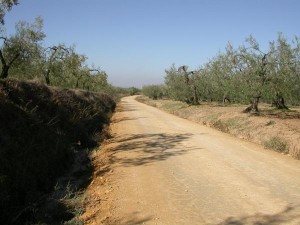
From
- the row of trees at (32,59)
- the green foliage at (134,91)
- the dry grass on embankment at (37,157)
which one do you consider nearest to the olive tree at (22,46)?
the row of trees at (32,59)

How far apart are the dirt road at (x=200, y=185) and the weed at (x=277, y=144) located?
0.57 m

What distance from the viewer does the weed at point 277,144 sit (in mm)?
14742

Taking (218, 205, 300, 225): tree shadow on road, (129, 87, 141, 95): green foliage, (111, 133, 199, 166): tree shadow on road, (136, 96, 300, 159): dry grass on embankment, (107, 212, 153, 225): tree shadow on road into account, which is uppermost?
(129, 87, 141, 95): green foliage

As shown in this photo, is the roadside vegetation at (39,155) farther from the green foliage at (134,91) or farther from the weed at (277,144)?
the green foliage at (134,91)

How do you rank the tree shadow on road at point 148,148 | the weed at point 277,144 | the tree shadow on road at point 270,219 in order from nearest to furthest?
the tree shadow on road at point 270,219 → the tree shadow on road at point 148,148 → the weed at point 277,144

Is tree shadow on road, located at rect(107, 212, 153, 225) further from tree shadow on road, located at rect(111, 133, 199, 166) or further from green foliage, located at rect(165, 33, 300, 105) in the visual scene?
green foliage, located at rect(165, 33, 300, 105)

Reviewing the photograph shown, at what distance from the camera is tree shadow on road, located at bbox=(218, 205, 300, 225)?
6848mm

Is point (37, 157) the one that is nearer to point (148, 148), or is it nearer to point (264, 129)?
point (148, 148)

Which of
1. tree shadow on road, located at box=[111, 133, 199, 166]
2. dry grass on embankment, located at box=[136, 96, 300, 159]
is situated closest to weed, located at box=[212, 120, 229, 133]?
dry grass on embankment, located at box=[136, 96, 300, 159]

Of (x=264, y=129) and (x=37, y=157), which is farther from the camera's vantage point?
(x=264, y=129)

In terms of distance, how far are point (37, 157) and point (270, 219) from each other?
21.0ft

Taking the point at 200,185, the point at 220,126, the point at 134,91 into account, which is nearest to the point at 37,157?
the point at 200,185

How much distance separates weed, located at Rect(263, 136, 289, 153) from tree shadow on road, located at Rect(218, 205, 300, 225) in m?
7.68

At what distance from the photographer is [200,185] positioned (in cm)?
960
